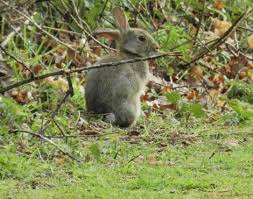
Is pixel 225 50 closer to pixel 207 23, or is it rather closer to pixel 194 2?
pixel 207 23

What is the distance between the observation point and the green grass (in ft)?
18.9

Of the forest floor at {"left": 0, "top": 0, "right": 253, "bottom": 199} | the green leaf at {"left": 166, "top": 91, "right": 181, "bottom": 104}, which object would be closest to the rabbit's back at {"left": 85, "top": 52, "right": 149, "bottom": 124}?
the forest floor at {"left": 0, "top": 0, "right": 253, "bottom": 199}

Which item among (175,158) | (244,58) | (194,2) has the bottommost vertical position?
(244,58)

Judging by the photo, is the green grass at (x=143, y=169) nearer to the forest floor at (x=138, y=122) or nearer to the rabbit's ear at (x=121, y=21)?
the forest floor at (x=138, y=122)

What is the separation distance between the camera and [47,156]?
22.3ft

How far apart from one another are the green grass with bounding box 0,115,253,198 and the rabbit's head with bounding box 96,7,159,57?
1598mm

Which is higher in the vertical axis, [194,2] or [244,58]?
[194,2]

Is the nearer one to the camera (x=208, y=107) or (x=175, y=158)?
(x=175, y=158)

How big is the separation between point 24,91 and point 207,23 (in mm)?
4745

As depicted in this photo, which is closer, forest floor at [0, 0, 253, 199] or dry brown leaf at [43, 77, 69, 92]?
forest floor at [0, 0, 253, 199]

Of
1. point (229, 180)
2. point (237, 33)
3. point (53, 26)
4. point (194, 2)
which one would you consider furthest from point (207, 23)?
point (229, 180)

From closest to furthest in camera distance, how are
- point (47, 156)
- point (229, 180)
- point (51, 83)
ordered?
point (229, 180) → point (47, 156) → point (51, 83)

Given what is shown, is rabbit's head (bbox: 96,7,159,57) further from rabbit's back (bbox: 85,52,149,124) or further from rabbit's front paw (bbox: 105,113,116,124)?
rabbit's front paw (bbox: 105,113,116,124)

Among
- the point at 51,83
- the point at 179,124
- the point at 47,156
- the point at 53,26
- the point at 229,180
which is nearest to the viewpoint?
the point at 229,180
